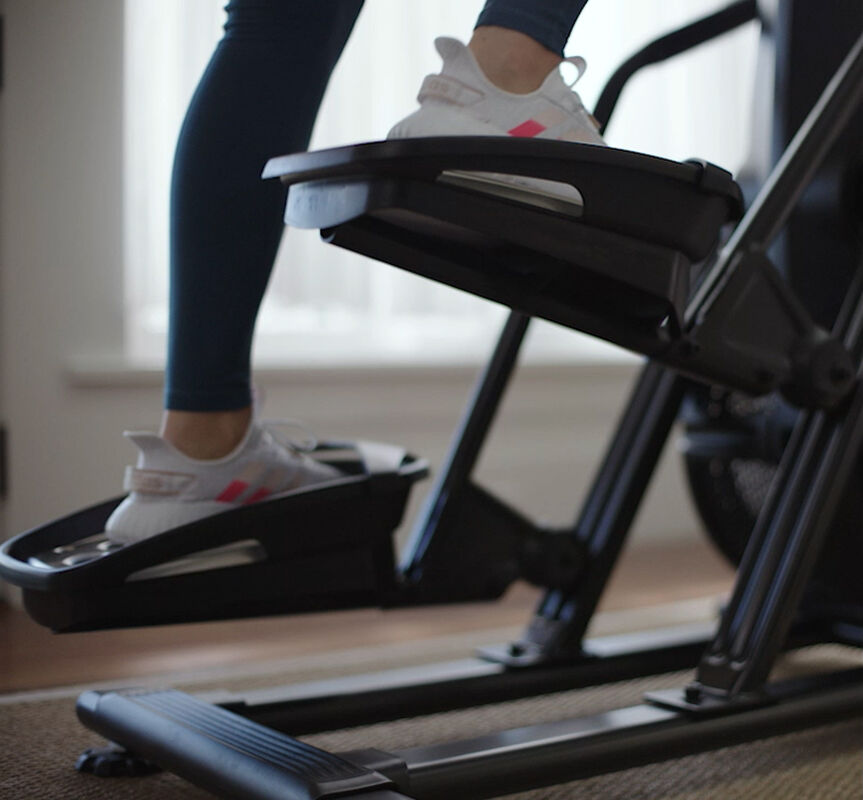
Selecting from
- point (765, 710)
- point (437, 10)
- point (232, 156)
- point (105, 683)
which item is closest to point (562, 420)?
point (437, 10)

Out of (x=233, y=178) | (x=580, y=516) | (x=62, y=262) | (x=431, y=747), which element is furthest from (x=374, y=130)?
(x=431, y=747)

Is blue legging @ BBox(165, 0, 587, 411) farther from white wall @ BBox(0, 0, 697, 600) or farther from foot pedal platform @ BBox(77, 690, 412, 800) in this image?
white wall @ BBox(0, 0, 697, 600)

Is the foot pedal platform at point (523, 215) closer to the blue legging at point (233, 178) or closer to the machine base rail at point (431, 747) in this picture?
the blue legging at point (233, 178)

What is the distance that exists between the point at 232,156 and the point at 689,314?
421 millimetres

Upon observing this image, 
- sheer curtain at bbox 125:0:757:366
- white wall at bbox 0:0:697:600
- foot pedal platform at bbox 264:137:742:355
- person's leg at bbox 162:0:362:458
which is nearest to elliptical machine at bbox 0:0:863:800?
foot pedal platform at bbox 264:137:742:355

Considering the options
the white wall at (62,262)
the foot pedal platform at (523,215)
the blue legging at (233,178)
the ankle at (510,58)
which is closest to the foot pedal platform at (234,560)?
the blue legging at (233,178)

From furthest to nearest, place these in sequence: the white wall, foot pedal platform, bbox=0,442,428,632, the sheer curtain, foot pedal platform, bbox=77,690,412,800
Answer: the sheer curtain
the white wall
foot pedal platform, bbox=0,442,428,632
foot pedal platform, bbox=77,690,412,800

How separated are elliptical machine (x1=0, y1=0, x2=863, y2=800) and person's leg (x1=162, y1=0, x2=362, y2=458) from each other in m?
0.11

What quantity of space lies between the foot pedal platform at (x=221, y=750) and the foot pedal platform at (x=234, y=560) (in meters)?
0.08

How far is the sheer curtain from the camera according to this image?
1.95 meters

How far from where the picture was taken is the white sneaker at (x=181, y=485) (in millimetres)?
903

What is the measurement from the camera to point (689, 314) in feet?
3.26

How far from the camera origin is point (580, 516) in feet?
4.22

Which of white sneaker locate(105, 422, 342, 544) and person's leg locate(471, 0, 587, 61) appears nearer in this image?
person's leg locate(471, 0, 587, 61)
